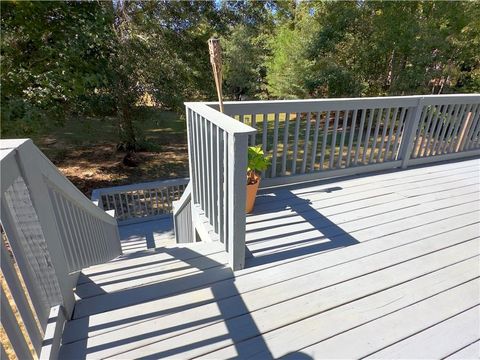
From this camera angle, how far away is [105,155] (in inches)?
335

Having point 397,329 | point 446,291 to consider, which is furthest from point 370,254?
point 397,329

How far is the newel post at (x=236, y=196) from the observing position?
1600 millimetres

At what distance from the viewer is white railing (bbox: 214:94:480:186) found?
9.11 feet

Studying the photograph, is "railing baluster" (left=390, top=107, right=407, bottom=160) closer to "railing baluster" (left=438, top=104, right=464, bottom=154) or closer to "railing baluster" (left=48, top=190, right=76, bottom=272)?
"railing baluster" (left=438, top=104, right=464, bottom=154)

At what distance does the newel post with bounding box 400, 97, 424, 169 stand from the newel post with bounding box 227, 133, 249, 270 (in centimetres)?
262

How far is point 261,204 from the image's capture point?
9.13 ft

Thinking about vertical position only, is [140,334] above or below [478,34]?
below

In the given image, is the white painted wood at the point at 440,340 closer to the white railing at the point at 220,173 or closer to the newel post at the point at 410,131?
the white railing at the point at 220,173

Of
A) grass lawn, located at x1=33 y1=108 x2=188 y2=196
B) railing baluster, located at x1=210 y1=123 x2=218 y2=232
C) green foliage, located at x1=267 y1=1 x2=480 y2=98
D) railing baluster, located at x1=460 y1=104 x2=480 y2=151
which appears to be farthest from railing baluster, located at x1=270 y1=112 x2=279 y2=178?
green foliage, located at x1=267 y1=1 x2=480 y2=98

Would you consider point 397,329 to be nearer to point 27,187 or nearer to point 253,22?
point 27,187

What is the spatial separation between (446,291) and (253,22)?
972 centimetres

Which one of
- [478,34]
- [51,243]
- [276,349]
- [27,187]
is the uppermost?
[478,34]

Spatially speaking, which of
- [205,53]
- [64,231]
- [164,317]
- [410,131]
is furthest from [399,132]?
[205,53]

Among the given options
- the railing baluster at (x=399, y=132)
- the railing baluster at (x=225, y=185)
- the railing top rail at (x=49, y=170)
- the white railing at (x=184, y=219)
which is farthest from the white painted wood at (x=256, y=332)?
the railing baluster at (x=399, y=132)
